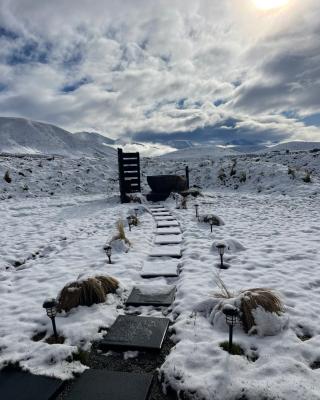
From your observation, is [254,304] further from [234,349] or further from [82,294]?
[82,294]

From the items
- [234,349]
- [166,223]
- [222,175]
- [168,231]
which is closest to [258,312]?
[234,349]

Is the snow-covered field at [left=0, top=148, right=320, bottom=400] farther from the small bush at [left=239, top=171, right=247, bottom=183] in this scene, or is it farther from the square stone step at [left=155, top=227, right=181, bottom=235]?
the small bush at [left=239, top=171, right=247, bottom=183]

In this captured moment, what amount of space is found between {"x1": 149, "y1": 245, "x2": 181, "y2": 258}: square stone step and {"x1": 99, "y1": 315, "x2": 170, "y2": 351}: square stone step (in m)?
2.49

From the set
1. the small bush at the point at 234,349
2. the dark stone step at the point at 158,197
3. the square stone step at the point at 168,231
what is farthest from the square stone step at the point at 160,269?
the dark stone step at the point at 158,197

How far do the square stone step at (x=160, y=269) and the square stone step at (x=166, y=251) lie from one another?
39 centimetres

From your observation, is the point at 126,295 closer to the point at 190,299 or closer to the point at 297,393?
the point at 190,299

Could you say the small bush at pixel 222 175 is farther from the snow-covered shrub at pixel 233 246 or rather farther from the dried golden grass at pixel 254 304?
the dried golden grass at pixel 254 304

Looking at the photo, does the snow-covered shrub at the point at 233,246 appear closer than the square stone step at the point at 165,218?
Yes

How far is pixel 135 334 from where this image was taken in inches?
129

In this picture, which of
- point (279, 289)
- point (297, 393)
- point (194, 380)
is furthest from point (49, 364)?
point (279, 289)

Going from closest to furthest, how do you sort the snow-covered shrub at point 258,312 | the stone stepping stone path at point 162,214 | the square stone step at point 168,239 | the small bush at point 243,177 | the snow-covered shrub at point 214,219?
the snow-covered shrub at point 258,312 → the square stone step at point 168,239 → the snow-covered shrub at point 214,219 → the stone stepping stone path at point 162,214 → the small bush at point 243,177

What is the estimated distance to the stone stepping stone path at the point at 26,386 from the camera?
239cm

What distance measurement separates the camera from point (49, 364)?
110 inches

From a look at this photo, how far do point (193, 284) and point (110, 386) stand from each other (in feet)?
7.45
